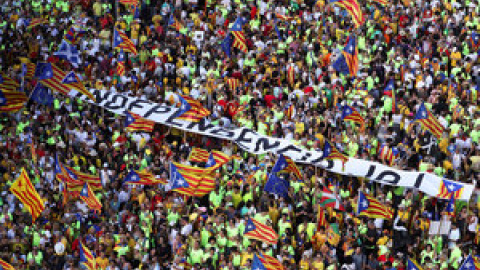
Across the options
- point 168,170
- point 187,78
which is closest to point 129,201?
point 168,170

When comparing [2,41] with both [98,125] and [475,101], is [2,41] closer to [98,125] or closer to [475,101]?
[98,125]

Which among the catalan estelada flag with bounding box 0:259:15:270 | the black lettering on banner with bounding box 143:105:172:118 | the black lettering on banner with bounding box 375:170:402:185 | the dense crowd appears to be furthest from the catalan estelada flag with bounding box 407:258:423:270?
the black lettering on banner with bounding box 143:105:172:118

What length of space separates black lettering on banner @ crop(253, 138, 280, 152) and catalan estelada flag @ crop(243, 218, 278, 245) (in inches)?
150

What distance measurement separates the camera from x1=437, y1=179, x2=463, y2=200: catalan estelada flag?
23.2m

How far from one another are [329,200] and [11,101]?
9.02m

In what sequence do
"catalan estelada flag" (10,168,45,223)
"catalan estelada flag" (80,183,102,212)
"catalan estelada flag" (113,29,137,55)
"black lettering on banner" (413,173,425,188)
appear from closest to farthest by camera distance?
1. "catalan estelada flag" (10,168,45,223)
2. "catalan estelada flag" (80,183,102,212)
3. "black lettering on banner" (413,173,425,188)
4. "catalan estelada flag" (113,29,137,55)

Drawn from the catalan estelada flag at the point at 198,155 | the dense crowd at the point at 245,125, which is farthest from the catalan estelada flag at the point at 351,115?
the catalan estelada flag at the point at 198,155

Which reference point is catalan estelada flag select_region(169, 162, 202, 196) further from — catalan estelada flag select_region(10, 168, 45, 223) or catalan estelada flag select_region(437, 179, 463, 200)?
catalan estelada flag select_region(437, 179, 463, 200)

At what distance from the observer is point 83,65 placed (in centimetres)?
2964

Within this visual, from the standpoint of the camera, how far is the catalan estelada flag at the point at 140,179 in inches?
931

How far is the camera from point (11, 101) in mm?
26453

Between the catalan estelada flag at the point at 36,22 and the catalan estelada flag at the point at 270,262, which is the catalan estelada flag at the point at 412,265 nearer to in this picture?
the catalan estelada flag at the point at 270,262

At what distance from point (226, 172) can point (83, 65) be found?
7352 mm

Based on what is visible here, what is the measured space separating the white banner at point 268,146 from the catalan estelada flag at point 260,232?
3.47 meters
